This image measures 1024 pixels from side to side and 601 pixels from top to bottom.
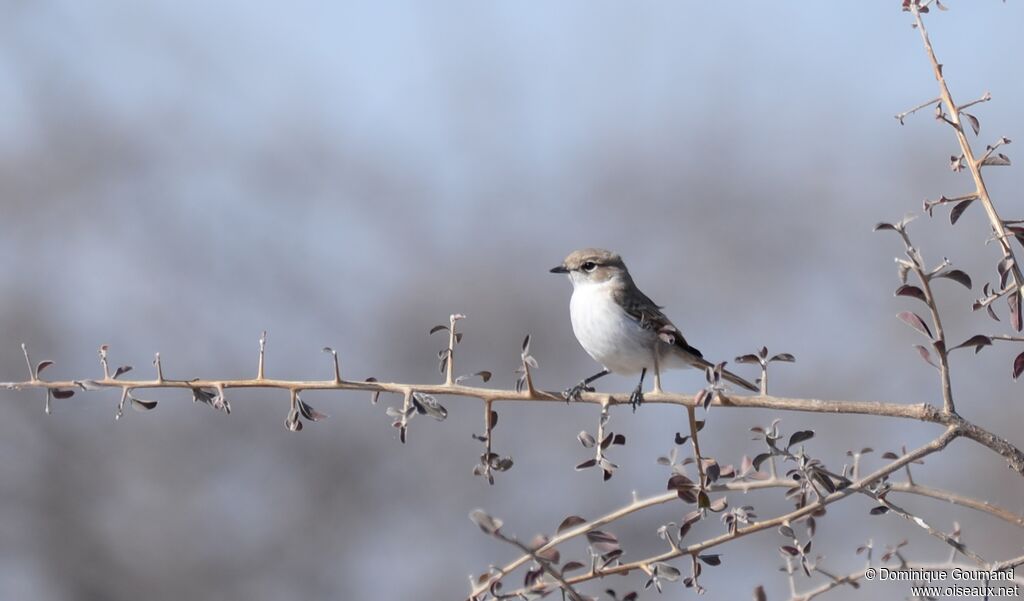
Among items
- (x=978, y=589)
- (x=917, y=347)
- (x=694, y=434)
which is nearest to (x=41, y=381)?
(x=694, y=434)

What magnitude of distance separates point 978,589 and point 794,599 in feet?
1.14

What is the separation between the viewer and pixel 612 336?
16.5 feet

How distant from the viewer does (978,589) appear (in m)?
2.11

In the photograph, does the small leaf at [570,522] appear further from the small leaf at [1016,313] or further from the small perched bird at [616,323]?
the small perched bird at [616,323]

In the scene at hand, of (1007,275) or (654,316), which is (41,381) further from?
(654,316)

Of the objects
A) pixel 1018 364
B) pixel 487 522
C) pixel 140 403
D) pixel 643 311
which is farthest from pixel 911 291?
pixel 643 311

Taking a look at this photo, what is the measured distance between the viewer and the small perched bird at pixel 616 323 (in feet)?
16.4

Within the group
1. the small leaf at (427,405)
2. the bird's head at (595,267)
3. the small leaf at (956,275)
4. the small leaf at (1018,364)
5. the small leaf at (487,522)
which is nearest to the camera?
the small leaf at (487,522)

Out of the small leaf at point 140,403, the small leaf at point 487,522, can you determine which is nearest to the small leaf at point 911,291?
the small leaf at point 487,522

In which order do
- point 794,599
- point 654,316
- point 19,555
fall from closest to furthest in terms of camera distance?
point 794,599 → point 654,316 → point 19,555

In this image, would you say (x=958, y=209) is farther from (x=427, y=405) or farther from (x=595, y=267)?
(x=595, y=267)

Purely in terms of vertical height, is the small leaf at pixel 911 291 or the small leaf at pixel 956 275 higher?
the small leaf at pixel 956 275

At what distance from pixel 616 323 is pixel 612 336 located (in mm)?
70

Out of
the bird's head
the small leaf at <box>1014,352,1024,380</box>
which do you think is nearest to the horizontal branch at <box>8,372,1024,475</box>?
the small leaf at <box>1014,352,1024,380</box>
